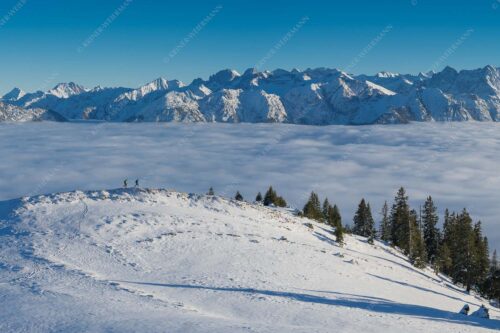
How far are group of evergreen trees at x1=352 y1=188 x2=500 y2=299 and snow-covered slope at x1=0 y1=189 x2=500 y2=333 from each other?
2340 cm

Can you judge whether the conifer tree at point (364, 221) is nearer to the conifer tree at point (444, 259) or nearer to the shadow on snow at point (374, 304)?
the conifer tree at point (444, 259)

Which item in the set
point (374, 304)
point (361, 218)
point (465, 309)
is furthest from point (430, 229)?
point (374, 304)

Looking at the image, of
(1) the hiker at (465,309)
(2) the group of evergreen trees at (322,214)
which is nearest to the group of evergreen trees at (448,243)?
(2) the group of evergreen trees at (322,214)

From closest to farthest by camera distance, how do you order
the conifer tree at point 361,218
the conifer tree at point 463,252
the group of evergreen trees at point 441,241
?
the conifer tree at point 463,252 → the group of evergreen trees at point 441,241 → the conifer tree at point 361,218

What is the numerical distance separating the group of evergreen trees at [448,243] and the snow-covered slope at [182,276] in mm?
23397

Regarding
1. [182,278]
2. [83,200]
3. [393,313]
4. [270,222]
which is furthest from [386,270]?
[83,200]

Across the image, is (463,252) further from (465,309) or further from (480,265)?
(465,309)

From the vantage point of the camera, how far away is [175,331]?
18.7 meters

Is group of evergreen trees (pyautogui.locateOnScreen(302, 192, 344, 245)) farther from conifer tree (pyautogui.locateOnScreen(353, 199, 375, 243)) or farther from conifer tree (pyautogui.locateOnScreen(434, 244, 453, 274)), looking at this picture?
conifer tree (pyautogui.locateOnScreen(434, 244, 453, 274))

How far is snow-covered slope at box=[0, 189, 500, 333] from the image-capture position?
21094 mm

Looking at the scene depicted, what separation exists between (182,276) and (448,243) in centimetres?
6098

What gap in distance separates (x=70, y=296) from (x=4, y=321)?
141 inches

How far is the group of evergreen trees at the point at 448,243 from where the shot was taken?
63.3 meters

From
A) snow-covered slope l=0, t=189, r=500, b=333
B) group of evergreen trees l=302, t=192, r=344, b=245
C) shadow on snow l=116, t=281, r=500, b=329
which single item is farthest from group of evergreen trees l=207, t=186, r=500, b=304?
shadow on snow l=116, t=281, r=500, b=329
